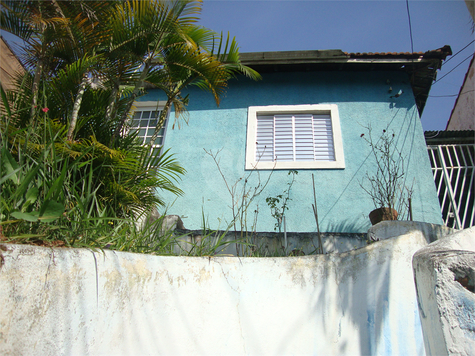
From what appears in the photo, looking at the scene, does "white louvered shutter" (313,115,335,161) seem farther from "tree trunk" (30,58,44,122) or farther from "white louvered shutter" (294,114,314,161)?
"tree trunk" (30,58,44,122)

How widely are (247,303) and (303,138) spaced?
418 cm

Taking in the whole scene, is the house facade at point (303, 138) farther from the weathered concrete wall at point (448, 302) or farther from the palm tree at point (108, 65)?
the weathered concrete wall at point (448, 302)

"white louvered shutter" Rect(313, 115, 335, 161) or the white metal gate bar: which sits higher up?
"white louvered shutter" Rect(313, 115, 335, 161)

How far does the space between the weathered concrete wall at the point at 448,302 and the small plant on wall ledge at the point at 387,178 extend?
3150 millimetres

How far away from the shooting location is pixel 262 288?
10.1 feet

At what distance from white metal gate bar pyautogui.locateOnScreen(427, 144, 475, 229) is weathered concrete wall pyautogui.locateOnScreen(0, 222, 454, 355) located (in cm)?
301

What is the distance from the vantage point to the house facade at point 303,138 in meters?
5.86

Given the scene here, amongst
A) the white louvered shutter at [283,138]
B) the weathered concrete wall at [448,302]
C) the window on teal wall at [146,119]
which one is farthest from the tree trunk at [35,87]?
the white louvered shutter at [283,138]

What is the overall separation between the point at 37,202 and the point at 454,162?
20.8ft

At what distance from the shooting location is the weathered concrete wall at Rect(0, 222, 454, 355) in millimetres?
2375

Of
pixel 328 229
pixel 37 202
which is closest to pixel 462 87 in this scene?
pixel 328 229

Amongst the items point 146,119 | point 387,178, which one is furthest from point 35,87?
point 387,178

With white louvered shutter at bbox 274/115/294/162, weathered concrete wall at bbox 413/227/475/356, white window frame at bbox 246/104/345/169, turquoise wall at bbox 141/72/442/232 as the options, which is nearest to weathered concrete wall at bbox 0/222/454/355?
weathered concrete wall at bbox 413/227/475/356

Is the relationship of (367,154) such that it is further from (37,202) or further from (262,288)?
(37,202)
